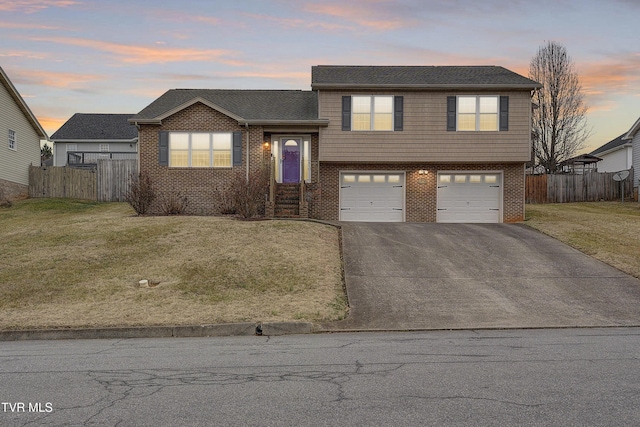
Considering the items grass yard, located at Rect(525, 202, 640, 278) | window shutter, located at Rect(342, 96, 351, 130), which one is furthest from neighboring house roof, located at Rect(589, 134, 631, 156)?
window shutter, located at Rect(342, 96, 351, 130)

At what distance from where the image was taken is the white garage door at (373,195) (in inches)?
995

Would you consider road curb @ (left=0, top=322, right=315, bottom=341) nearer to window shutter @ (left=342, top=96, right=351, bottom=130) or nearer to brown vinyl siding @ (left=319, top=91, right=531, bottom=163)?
brown vinyl siding @ (left=319, top=91, right=531, bottom=163)

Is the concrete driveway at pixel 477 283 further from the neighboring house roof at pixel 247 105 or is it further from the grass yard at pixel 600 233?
the neighboring house roof at pixel 247 105

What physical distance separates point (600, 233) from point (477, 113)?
292 inches

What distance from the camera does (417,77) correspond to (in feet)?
82.3

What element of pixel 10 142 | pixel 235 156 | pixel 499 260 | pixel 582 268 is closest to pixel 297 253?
pixel 499 260

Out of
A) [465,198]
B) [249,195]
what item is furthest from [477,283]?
[465,198]

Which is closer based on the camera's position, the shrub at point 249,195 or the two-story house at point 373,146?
the shrub at point 249,195

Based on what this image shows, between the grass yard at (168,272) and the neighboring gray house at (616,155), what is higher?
the neighboring gray house at (616,155)

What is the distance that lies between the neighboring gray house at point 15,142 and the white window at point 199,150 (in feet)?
36.0

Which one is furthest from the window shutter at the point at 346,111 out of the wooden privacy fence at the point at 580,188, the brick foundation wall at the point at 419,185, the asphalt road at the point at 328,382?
the wooden privacy fence at the point at 580,188

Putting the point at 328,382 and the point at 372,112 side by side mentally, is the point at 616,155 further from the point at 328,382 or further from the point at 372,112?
the point at 328,382

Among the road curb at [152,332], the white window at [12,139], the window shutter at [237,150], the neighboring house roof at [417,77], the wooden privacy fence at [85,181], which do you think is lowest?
the road curb at [152,332]

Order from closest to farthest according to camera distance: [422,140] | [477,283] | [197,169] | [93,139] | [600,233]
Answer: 1. [477,283]
2. [600,233]
3. [422,140]
4. [197,169]
5. [93,139]
